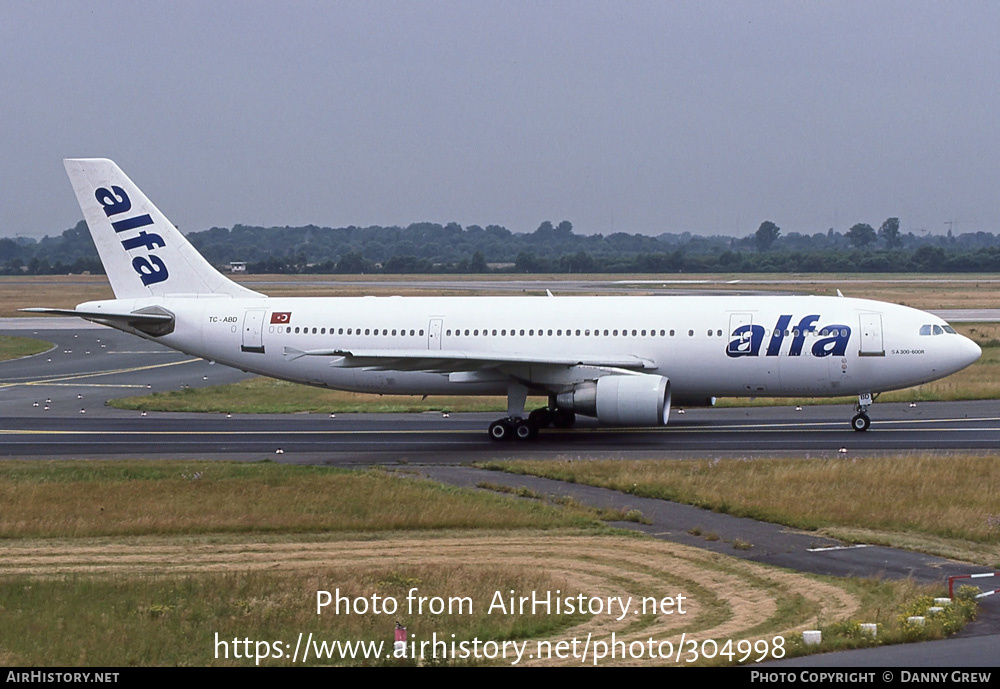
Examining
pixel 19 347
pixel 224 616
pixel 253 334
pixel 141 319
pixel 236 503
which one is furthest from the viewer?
pixel 19 347

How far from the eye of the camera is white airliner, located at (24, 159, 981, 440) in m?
34.4

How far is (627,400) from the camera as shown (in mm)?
33219

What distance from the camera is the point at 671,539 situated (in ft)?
Answer: 73.0

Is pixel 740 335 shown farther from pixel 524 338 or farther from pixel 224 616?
pixel 224 616

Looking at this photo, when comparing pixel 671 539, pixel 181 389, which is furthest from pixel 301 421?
pixel 671 539

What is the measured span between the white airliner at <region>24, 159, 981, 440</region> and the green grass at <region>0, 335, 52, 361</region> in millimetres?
30757

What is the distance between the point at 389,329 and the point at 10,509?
14246 mm

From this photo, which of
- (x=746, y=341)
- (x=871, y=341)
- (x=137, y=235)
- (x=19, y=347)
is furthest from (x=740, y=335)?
(x=19, y=347)

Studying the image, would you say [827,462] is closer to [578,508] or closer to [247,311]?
[578,508]

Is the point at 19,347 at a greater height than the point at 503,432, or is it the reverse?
the point at 503,432

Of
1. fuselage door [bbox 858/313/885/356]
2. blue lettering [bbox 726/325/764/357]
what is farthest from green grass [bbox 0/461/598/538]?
fuselage door [bbox 858/313/885/356]

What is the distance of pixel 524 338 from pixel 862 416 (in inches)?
402

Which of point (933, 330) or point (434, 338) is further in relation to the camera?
point (434, 338)

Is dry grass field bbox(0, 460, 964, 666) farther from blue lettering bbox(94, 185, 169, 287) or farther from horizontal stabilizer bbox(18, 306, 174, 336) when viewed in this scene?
blue lettering bbox(94, 185, 169, 287)
